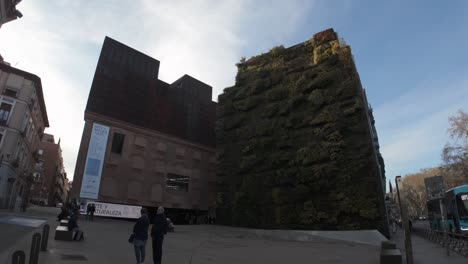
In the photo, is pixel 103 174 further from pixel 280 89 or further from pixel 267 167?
pixel 280 89

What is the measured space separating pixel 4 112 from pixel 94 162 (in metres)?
12.8

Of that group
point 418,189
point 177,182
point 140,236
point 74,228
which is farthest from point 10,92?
point 418,189

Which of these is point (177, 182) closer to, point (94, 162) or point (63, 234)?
point (94, 162)

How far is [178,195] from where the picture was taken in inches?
1510

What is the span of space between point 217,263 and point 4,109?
35.8 meters

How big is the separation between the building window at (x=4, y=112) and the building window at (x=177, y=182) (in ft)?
62.5

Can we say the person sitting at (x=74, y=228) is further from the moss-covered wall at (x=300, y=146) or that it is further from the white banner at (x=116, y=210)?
the white banner at (x=116, y=210)

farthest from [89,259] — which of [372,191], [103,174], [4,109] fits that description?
[4,109]

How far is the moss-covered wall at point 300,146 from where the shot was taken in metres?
22.1

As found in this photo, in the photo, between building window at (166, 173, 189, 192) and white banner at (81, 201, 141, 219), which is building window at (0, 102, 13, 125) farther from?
building window at (166, 173, 189, 192)

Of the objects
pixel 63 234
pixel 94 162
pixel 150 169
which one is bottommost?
pixel 63 234

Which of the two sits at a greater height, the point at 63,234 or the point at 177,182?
the point at 177,182

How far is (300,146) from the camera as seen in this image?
A: 25609mm

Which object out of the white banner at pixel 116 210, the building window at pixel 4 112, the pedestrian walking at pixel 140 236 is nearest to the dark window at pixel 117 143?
the white banner at pixel 116 210
